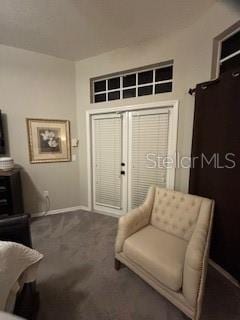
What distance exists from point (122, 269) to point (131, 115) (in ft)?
7.15

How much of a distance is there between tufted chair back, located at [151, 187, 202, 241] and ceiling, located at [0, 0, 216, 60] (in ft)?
6.84

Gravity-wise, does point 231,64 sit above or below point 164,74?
below

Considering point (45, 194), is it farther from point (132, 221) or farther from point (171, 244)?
point (171, 244)

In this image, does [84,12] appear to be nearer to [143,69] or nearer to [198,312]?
[143,69]

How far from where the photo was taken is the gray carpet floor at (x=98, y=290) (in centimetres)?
143

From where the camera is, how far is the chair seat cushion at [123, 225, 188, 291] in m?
1.37

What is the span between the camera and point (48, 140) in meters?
3.08

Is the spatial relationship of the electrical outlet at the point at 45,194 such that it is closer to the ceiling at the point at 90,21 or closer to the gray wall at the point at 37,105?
the gray wall at the point at 37,105

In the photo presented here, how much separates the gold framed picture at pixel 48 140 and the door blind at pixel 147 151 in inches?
51.2

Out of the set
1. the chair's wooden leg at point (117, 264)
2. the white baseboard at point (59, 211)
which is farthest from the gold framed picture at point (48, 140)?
the chair's wooden leg at point (117, 264)

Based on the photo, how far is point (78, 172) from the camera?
345 cm

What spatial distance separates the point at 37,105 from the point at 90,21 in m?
1.58

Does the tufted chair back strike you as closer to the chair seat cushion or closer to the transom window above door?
the chair seat cushion

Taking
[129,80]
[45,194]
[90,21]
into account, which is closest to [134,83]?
[129,80]
